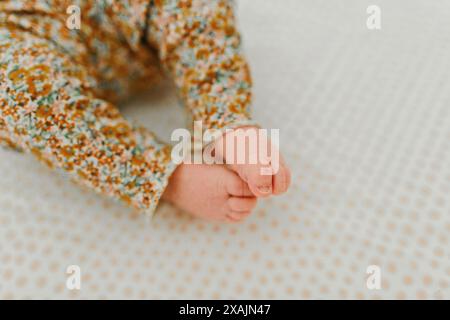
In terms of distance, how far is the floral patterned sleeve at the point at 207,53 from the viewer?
2.10 feet

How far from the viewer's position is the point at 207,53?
2.12 ft

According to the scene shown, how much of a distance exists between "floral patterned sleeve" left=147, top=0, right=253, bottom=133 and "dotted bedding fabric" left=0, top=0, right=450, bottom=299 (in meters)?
0.13

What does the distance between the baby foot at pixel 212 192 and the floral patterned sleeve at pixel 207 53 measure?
74mm

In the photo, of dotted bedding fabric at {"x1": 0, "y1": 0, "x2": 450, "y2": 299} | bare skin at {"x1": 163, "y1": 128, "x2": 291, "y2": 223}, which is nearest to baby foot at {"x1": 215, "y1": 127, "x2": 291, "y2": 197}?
bare skin at {"x1": 163, "y1": 128, "x2": 291, "y2": 223}

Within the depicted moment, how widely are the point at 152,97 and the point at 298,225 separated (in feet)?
1.12

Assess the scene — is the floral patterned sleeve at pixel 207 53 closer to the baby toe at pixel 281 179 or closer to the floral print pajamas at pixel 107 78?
the floral print pajamas at pixel 107 78

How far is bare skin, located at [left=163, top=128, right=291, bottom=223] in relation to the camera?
549 millimetres

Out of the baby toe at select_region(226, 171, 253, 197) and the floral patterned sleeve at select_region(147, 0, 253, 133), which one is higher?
the floral patterned sleeve at select_region(147, 0, 253, 133)

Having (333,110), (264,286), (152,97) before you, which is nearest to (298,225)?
(264,286)

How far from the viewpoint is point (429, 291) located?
58 centimetres

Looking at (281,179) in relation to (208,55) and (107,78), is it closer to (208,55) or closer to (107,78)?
(208,55)

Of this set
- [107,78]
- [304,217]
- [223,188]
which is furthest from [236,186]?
[107,78]

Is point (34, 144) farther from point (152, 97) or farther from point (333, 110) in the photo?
point (333, 110)

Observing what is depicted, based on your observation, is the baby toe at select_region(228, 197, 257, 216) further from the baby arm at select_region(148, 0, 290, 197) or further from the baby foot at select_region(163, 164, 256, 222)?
the baby arm at select_region(148, 0, 290, 197)
